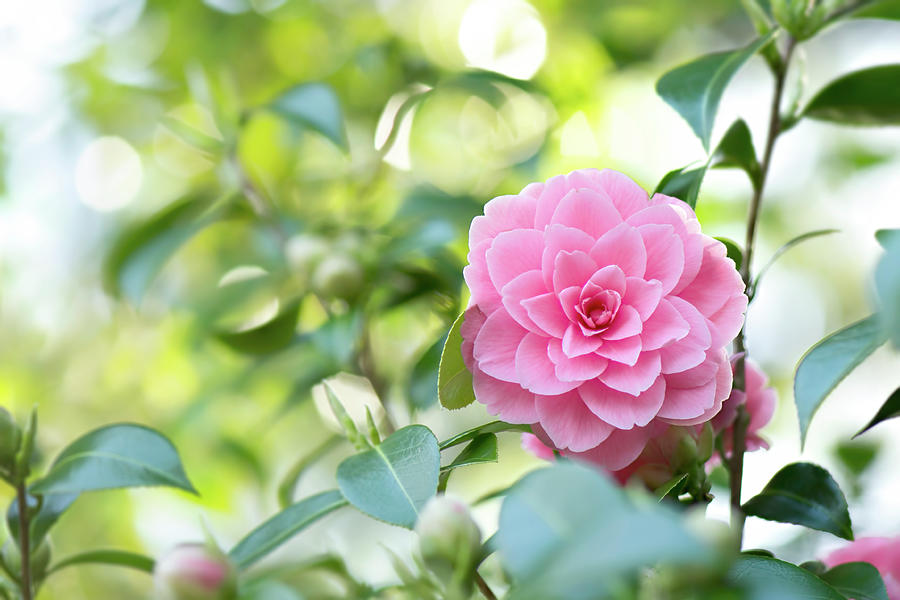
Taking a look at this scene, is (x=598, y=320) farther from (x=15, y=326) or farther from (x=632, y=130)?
(x=15, y=326)

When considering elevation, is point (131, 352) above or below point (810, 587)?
below

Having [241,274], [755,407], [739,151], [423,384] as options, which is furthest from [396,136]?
[755,407]

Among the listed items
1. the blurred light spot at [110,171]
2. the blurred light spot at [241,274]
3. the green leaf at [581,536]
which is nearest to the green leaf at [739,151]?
the green leaf at [581,536]

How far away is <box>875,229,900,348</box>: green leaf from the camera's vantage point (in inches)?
13.5

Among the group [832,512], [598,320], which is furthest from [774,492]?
[598,320]

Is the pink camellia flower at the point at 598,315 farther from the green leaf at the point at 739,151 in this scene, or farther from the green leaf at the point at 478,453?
the green leaf at the point at 739,151

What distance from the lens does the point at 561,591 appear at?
0.30 meters

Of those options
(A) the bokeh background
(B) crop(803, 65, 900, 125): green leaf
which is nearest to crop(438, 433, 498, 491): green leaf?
(A) the bokeh background

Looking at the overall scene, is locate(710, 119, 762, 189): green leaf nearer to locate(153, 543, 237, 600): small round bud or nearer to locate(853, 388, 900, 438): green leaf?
locate(853, 388, 900, 438): green leaf

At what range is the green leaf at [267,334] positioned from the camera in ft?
2.97

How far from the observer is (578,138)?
1.25m

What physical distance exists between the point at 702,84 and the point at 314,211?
70cm

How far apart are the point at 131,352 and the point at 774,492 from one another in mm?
1196

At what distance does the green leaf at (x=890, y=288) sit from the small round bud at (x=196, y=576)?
1.09ft
